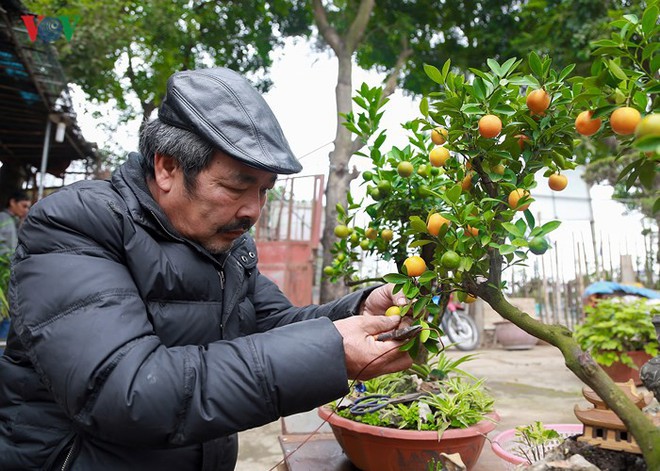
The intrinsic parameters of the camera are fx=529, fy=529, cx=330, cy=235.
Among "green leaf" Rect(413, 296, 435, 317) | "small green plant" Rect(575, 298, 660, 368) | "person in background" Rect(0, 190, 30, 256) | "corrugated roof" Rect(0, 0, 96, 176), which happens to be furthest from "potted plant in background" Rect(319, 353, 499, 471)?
"corrugated roof" Rect(0, 0, 96, 176)

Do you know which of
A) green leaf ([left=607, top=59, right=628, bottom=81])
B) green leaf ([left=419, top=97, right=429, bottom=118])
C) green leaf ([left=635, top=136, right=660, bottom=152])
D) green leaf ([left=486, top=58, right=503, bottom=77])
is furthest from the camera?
green leaf ([left=419, top=97, right=429, bottom=118])

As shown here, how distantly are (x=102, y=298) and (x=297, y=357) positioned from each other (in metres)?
0.42

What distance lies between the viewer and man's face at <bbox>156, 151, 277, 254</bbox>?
1340 mm

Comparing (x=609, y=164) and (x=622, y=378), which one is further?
(x=609, y=164)

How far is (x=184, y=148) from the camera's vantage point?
1.35 metres

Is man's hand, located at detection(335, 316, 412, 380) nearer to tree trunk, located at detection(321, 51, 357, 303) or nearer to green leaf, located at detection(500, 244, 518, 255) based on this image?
green leaf, located at detection(500, 244, 518, 255)

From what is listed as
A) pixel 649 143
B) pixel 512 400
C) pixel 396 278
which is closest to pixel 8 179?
pixel 512 400

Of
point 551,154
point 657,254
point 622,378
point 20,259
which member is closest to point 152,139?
point 20,259

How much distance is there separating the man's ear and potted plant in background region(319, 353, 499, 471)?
3.03 ft

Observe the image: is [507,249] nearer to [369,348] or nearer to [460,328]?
[369,348]

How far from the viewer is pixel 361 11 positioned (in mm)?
7188

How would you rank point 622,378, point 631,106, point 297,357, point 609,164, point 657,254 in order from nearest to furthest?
point 631,106, point 297,357, point 622,378, point 657,254, point 609,164

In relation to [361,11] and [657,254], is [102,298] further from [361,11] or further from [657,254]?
[657,254]

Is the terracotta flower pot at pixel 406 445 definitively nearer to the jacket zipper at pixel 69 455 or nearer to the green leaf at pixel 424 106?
the jacket zipper at pixel 69 455
